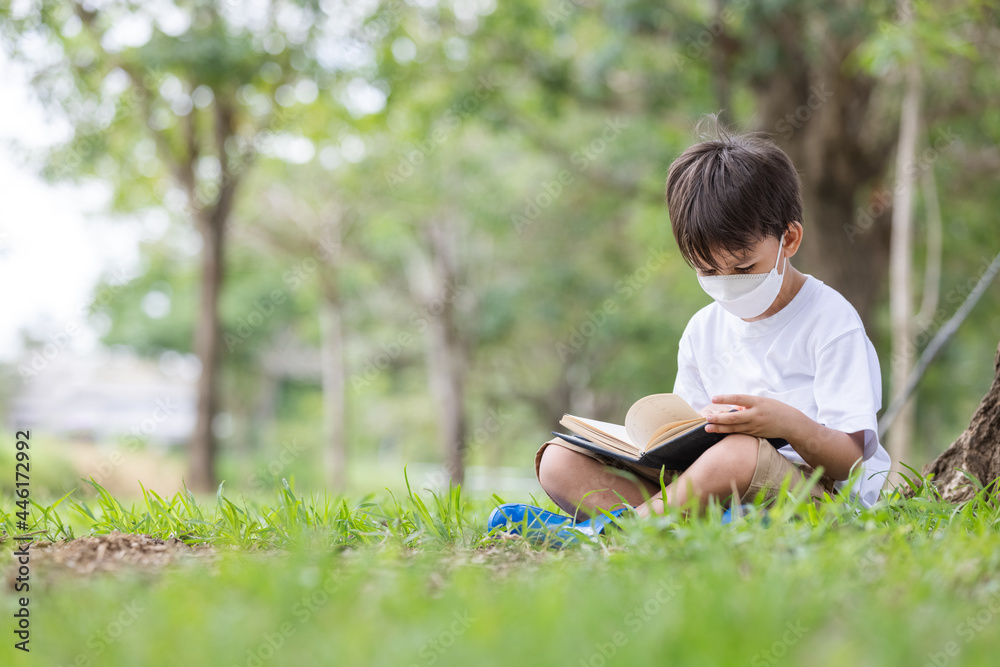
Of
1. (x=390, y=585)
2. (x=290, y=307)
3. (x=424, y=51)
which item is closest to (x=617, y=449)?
(x=390, y=585)

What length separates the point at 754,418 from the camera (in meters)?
2.12

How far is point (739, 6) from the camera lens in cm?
662

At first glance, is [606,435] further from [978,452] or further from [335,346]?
[335,346]

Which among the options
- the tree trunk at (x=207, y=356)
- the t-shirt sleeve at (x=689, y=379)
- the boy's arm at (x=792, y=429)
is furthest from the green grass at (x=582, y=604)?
the tree trunk at (x=207, y=356)

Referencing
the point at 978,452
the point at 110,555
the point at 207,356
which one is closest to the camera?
the point at 110,555

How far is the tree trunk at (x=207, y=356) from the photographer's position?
29.7 feet

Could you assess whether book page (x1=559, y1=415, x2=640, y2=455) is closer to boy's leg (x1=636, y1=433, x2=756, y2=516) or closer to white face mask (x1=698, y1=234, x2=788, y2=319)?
boy's leg (x1=636, y1=433, x2=756, y2=516)

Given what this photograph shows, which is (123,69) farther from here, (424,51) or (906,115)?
(906,115)

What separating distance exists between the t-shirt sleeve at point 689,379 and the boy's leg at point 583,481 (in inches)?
17.0

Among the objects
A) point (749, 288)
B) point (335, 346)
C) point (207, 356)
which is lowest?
point (335, 346)

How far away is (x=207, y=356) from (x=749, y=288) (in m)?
7.90

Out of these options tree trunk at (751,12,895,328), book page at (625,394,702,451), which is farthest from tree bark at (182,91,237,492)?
book page at (625,394,702,451)

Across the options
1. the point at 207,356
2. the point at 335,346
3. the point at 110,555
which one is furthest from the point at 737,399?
the point at 335,346

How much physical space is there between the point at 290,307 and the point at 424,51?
465 inches
